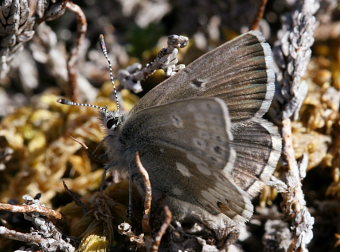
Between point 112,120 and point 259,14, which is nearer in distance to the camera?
point 112,120

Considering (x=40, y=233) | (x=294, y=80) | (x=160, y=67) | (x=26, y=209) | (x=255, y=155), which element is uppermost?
(x=160, y=67)

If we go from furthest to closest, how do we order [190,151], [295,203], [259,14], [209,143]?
[259,14] < [295,203] < [190,151] < [209,143]

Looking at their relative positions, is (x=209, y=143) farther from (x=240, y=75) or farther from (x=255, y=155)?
(x=240, y=75)

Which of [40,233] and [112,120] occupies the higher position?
[112,120]

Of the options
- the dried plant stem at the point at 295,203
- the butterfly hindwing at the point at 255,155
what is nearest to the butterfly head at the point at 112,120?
the butterfly hindwing at the point at 255,155

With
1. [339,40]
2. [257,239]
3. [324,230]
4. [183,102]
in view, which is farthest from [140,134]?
[339,40]

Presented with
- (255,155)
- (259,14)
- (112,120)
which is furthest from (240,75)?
(259,14)

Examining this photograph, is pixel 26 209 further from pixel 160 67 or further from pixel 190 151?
pixel 160 67

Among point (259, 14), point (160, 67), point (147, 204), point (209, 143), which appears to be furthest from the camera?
point (259, 14)
